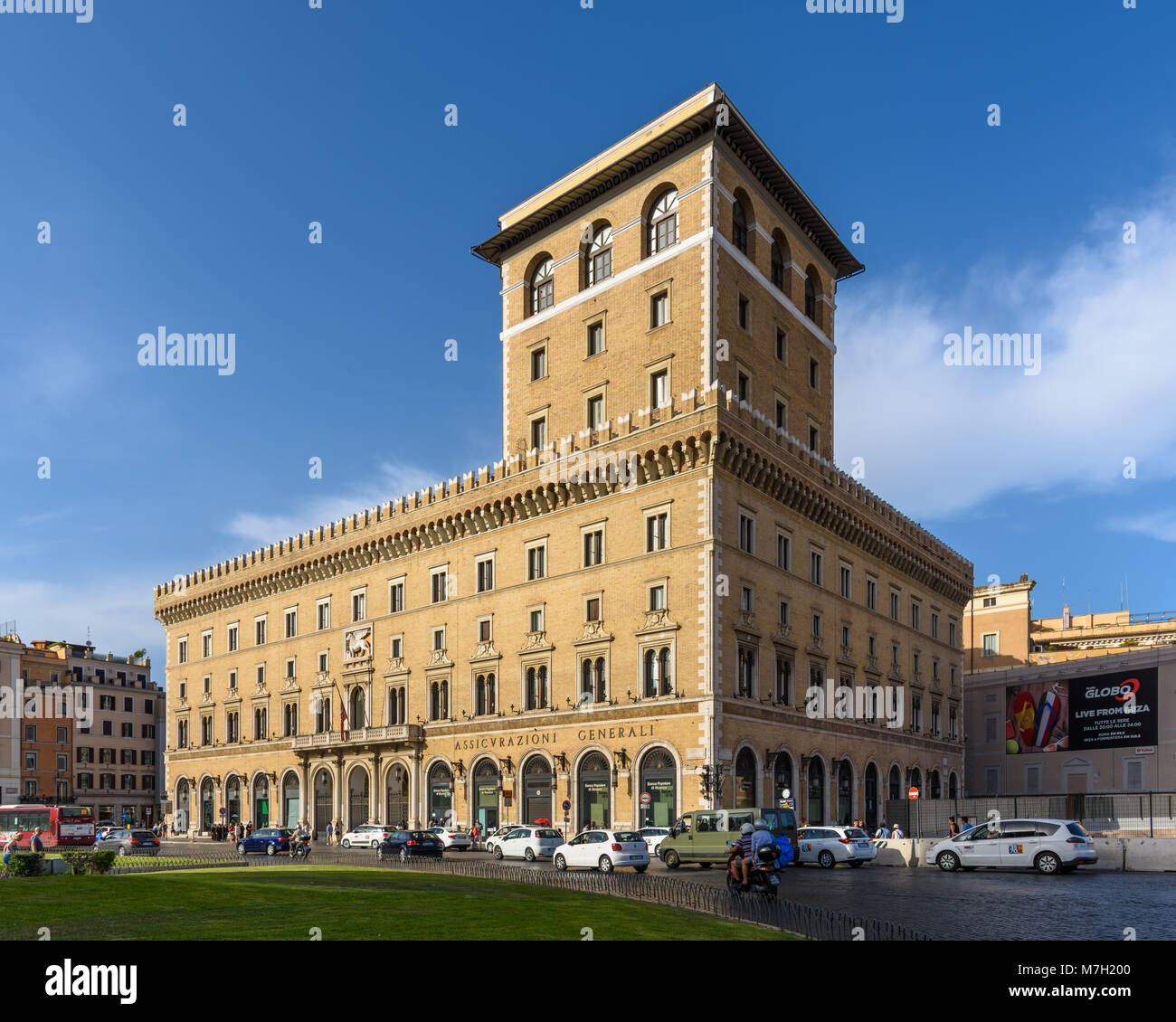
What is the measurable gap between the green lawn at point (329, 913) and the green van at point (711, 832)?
12.9 meters

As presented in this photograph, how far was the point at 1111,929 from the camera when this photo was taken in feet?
66.4

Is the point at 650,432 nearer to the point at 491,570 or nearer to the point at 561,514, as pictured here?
the point at 561,514

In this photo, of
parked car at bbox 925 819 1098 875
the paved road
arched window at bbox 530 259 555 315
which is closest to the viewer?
the paved road

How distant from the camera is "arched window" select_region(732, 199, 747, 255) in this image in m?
57.3

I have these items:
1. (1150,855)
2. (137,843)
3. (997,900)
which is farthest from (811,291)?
(137,843)

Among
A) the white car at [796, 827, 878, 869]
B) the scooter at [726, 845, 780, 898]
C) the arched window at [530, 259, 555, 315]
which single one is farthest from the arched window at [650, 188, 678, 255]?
the scooter at [726, 845, 780, 898]

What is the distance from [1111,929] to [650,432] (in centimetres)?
3410

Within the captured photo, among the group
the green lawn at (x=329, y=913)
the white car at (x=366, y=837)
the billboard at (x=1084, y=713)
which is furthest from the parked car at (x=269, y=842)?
the billboard at (x=1084, y=713)

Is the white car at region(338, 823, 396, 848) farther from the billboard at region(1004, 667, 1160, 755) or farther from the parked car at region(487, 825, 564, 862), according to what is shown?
the billboard at region(1004, 667, 1160, 755)

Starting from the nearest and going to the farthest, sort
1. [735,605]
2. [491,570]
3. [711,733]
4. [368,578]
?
[711,733] < [735,605] < [491,570] < [368,578]

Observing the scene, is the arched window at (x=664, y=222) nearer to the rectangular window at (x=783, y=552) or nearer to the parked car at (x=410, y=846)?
the rectangular window at (x=783, y=552)

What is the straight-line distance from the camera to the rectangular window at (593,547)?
54531 mm

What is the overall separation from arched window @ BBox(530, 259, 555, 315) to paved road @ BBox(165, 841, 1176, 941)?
35.8m
